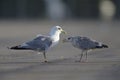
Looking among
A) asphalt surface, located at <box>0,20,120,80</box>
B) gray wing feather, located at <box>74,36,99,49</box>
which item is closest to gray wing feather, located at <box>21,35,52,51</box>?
asphalt surface, located at <box>0,20,120,80</box>

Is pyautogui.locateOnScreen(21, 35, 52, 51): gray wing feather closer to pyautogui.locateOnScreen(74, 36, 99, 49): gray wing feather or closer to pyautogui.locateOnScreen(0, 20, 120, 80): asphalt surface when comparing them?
pyautogui.locateOnScreen(0, 20, 120, 80): asphalt surface

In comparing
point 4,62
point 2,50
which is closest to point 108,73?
point 4,62

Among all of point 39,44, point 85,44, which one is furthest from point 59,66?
point 85,44

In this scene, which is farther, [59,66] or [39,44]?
[39,44]

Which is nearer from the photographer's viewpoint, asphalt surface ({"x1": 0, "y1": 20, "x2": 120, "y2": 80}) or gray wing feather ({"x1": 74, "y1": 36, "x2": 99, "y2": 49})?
asphalt surface ({"x1": 0, "y1": 20, "x2": 120, "y2": 80})

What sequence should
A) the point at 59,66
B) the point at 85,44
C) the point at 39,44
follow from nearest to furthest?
the point at 59,66
the point at 39,44
the point at 85,44

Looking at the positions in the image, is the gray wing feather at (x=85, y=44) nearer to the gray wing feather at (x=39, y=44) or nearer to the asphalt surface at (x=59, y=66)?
the asphalt surface at (x=59, y=66)

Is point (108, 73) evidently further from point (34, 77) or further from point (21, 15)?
point (21, 15)

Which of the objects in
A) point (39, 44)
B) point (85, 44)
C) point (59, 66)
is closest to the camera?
point (59, 66)

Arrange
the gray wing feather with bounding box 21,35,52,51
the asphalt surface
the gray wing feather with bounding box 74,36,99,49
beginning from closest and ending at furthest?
the asphalt surface
the gray wing feather with bounding box 21,35,52,51
the gray wing feather with bounding box 74,36,99,49

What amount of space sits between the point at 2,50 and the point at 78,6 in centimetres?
3242

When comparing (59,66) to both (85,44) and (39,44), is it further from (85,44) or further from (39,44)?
(85,44)

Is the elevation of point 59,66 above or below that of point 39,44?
below

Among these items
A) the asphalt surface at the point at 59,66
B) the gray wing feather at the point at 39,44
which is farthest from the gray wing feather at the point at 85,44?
the gray wing feather at the point at 39,44
